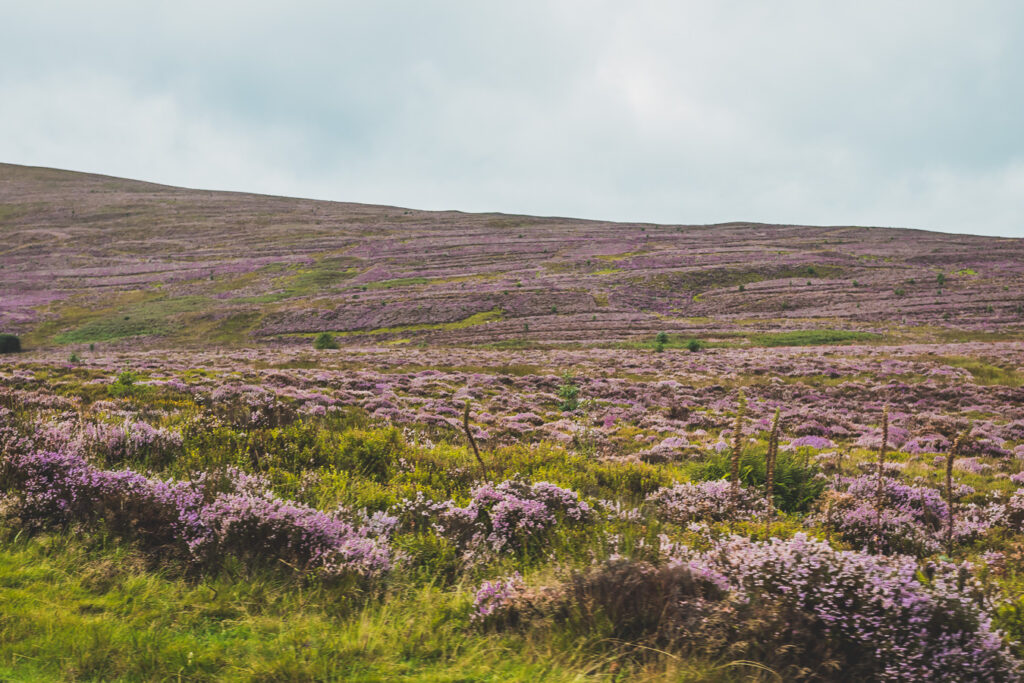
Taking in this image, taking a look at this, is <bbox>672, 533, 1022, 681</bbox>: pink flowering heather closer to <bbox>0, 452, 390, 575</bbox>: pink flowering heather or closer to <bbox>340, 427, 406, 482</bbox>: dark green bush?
<bbox>0, 452, 390, 575</bbox>: pink flowering heather

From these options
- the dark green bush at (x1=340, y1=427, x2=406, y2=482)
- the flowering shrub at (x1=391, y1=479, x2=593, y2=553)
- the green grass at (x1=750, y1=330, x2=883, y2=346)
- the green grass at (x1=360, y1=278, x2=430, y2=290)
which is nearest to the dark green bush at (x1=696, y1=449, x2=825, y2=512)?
the flowering shrub at (x1=391, y1=479, x2=593, y2=553)

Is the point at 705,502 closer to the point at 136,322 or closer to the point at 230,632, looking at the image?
the point at 230,632

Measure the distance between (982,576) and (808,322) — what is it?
44279 millimetres

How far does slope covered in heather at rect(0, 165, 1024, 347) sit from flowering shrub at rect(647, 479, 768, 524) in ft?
103

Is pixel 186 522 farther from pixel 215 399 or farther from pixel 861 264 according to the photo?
pixel 861 264

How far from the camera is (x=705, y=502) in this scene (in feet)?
18.0

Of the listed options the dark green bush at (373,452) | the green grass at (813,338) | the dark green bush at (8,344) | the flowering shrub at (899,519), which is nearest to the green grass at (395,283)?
the dark green bush at (8,344)

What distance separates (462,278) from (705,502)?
6117cm

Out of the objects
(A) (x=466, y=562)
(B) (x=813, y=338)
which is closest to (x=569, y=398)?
(A) (x=466, y=562)

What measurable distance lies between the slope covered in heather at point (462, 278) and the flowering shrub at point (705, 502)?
3124cm

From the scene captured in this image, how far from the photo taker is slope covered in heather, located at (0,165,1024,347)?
4394 cm

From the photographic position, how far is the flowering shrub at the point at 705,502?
5.36 meters

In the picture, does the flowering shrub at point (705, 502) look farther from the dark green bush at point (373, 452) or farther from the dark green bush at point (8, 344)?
the dark green bush at point (8, 344)

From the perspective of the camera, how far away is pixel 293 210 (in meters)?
118
